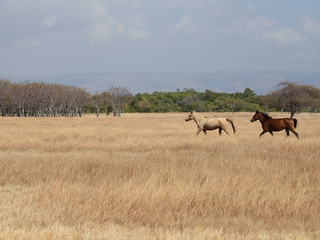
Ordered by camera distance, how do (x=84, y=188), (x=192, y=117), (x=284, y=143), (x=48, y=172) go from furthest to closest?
(x=192, y=117) < (x=284, y=143) < (x=48, y=172) < (x=84, y=188)

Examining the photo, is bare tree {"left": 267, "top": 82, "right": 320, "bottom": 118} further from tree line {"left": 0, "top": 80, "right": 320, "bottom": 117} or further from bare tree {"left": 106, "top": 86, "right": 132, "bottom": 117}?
bare tree {"left": 106, "top": 86, "right": 132, "bottom": 117}

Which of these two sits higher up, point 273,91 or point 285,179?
point 273,91

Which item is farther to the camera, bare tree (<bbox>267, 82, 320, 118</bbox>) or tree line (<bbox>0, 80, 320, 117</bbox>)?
tree line (<bbox>0, 80, 320, 117</bbox>)

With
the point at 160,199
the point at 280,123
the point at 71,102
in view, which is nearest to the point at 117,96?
the point at 71,102

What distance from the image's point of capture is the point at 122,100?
382 ft

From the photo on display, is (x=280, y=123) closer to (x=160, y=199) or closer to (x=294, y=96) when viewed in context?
(x=160, y=199)

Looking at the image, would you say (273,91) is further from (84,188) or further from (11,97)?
(11,97)

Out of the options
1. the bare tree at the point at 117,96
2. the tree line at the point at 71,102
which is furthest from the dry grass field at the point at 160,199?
the bare tree at the point at 117,96

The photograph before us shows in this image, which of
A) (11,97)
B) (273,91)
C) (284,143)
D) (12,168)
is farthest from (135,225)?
(11,97)

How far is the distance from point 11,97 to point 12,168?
98385mm

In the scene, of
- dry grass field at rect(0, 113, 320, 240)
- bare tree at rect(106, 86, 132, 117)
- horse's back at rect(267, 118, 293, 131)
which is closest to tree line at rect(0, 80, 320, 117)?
bare tree at rect(106, 86, 132, 117)

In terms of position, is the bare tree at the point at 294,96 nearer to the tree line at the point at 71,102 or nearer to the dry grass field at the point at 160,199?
the tree line at the point at 71,102

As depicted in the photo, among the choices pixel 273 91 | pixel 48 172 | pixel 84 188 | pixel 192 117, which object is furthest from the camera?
pixel 273 91

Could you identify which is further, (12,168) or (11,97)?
(11,97)
